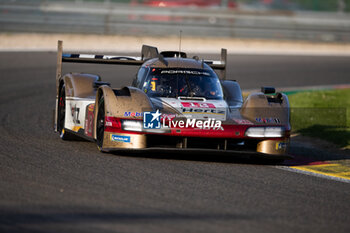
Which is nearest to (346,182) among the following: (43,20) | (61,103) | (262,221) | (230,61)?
(262,221)

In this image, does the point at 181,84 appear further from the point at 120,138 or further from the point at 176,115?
the point at 120,138

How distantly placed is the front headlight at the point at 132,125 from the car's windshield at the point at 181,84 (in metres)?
1.16

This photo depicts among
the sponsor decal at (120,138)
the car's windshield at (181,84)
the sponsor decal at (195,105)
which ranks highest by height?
the car's windshield at (181,84)

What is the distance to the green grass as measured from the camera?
1175 cm

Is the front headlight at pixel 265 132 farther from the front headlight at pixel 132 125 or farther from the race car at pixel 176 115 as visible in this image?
the front headlight at pixel 132 125

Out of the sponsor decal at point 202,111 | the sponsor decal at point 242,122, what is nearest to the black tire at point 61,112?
the sponsor decal at point 202,111

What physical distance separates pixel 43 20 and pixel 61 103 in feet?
44.6

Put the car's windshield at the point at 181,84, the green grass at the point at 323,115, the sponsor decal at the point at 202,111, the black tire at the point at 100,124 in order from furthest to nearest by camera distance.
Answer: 1. the green grass at the point at 323,115
2. the car's windshield at the point at 181,84
3. the black tire at the point at 100,124
4. the sponsor decal at the point at 202,111

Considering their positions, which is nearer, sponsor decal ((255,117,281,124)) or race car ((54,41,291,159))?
race car ((54,41,291,159))

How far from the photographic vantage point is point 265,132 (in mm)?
8398

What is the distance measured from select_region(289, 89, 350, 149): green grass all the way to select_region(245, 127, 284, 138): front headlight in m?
2.64

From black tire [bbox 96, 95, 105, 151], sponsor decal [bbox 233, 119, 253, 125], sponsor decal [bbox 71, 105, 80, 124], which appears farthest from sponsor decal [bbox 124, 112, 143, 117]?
sponsor decal [bbox 71, 105, 80, 124]

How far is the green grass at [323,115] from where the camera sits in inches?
463

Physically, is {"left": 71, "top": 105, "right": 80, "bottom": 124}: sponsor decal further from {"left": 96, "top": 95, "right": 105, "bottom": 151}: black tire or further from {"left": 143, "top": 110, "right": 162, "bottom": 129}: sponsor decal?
{"left": 143, "top": 110, "right": 162, "bottom": 129}: sponsor decal
